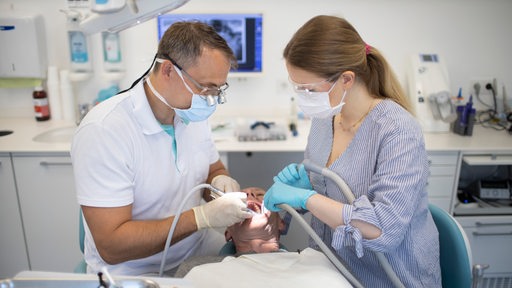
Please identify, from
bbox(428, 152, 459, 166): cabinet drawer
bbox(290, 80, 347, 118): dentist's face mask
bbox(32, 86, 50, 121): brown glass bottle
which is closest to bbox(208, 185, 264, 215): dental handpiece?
bbox(290, 80, 347, 118): dentist's face mask

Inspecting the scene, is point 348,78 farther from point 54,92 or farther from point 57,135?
point 54,92

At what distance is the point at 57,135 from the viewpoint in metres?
2.44

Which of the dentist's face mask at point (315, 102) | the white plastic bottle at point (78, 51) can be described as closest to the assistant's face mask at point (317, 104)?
the dentist's face mask at point (315, 102)

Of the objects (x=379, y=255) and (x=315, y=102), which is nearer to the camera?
(x=379, y=255)

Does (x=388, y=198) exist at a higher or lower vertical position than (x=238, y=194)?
higher

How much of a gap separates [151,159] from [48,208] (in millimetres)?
1206

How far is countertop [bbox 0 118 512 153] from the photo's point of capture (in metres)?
2.12

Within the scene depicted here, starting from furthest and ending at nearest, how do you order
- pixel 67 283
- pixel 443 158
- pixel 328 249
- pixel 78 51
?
pixel 78 51
pixel 443 158
pixel 328 249
pixel 67 283

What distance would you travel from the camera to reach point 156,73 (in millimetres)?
1315

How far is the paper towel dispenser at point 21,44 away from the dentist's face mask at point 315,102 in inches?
79.0

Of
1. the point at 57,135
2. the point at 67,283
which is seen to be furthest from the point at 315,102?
the point at 57,135

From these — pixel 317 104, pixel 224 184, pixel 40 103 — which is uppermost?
pixel 317 104

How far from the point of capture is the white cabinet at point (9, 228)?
2.13 metres

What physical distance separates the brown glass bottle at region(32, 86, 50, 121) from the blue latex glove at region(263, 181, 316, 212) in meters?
1.97
